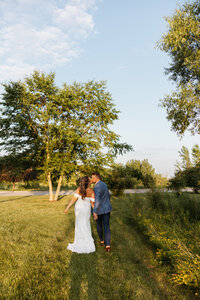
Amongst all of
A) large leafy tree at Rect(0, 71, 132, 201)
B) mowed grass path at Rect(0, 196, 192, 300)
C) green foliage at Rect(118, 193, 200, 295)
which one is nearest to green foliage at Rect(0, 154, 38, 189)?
large leafy tree at Rect(0, 71, 132, 201)

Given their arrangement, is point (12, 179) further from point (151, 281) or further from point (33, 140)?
point (151, 281)

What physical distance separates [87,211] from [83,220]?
0.92ft

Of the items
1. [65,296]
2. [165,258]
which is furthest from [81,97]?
[65,296]

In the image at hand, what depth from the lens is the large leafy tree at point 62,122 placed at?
14.6 metres

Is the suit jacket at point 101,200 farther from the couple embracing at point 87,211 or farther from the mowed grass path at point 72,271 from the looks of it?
the mowed grass path at point 72,271

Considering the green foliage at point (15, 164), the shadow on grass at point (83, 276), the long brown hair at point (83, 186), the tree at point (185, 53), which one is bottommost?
the shadow on grass at point (83, 276)

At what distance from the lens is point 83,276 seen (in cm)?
398

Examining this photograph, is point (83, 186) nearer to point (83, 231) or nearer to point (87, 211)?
point (87, 211)

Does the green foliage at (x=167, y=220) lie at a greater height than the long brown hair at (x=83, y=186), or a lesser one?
lesser

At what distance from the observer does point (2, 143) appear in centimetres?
1540

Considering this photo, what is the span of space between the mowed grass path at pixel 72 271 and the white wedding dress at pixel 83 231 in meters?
0.23

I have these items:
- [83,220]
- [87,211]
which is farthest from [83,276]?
[87,211]

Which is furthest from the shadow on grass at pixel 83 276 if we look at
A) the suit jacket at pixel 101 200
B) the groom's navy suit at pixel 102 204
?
the suit jacket at pixel 101 200

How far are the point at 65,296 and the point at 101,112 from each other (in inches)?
570
